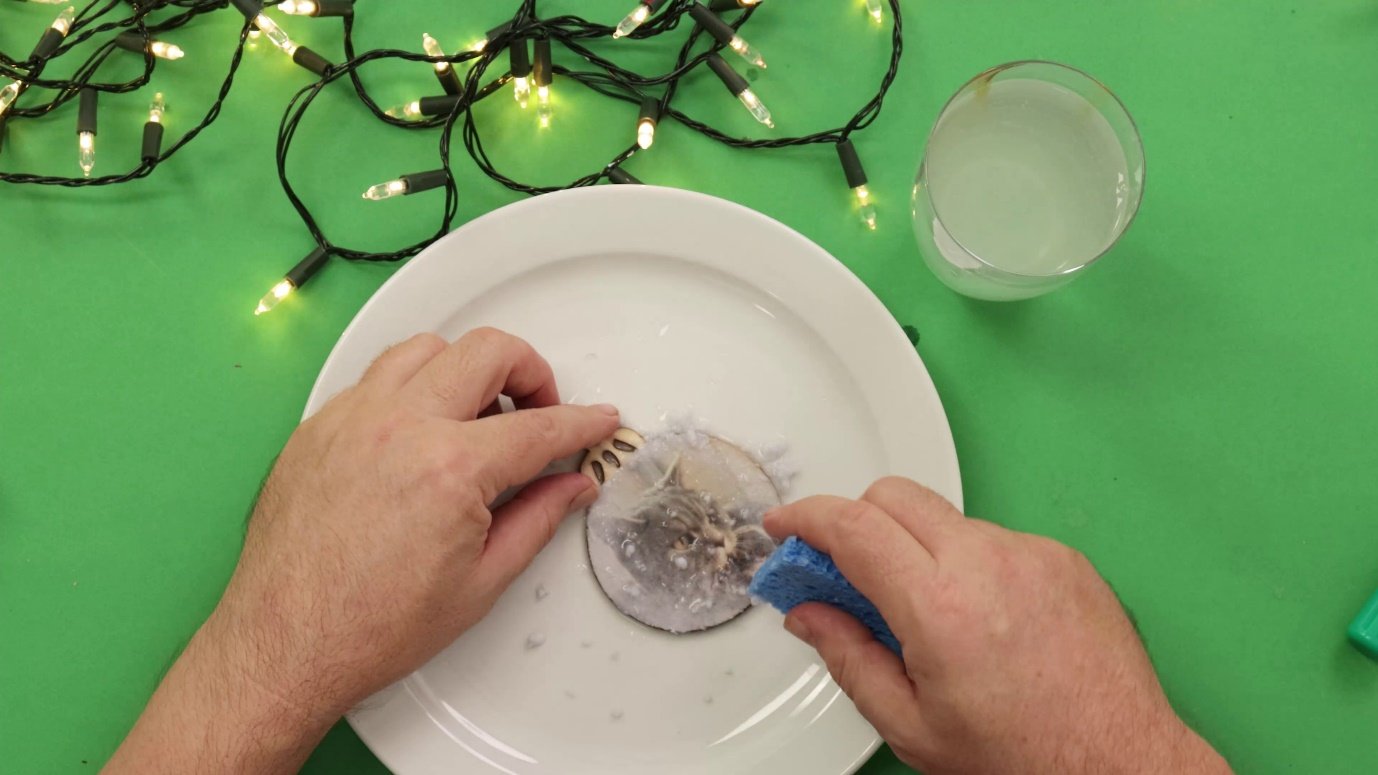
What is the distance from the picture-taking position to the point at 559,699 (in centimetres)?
84

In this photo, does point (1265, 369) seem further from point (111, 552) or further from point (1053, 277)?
point (111, 552)

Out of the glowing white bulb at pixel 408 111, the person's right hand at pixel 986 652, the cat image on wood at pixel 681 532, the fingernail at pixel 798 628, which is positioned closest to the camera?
the person's right hand at pixel 986 652

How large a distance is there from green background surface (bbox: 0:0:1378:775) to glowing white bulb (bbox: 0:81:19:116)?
0.04 metres

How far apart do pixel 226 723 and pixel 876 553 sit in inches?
22.0

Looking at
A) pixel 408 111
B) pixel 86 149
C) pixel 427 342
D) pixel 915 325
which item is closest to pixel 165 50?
pixel 86 149

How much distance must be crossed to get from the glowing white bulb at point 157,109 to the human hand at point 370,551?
1.45 feet

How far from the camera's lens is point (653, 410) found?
872mm

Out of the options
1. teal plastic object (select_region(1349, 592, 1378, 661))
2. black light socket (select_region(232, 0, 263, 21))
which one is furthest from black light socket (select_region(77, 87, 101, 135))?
teal plastic object (select_region(1349, 592, 1378, 661))

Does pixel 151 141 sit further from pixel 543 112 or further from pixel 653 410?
pixel 653 410

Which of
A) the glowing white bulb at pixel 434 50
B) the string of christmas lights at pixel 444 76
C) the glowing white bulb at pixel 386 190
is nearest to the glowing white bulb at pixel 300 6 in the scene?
the string of christmas lights at pixel 444 76

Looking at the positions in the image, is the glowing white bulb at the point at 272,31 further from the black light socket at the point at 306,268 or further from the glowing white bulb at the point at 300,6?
the black light socket at the point at 306,268

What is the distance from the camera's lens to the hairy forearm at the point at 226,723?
0.74 m

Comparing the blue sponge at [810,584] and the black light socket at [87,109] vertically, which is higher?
the black light socket at [87,109]

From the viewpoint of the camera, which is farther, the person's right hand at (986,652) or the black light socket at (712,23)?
the black light socket at (712,23)
